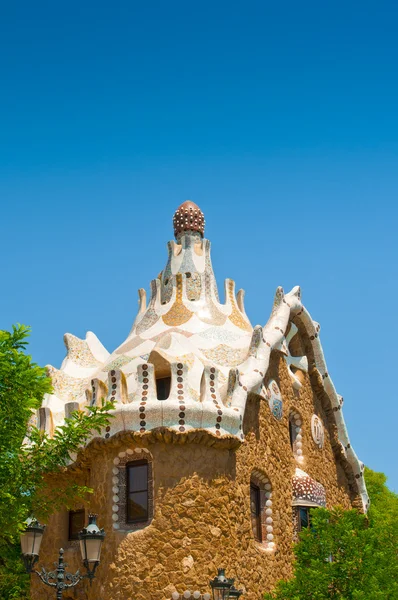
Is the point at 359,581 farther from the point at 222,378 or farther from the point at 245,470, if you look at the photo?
the point at 222,378

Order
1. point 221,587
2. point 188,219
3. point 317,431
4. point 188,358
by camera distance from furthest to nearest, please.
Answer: point 188,219 → point 317,431 → point 188,358 → point 221,587

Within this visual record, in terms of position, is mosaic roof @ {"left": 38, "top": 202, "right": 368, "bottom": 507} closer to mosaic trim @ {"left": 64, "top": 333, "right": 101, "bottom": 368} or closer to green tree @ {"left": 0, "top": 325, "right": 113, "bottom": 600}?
mosaic trim @ {"left": 64, "top": 333, "right": 101, "bottom": 368}

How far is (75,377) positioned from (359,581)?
23.6 ft

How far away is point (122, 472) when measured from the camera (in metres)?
14.0

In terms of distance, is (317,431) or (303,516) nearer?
(303,516)

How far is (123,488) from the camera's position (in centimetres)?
1385

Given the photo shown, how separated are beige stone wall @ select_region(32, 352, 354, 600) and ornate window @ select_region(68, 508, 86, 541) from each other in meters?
0.14

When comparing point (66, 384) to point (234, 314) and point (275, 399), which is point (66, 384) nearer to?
point (234, 314)

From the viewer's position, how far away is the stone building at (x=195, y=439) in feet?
43.7

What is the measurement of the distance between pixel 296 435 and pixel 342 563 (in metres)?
5.04

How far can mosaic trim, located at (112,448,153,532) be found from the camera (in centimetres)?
1355

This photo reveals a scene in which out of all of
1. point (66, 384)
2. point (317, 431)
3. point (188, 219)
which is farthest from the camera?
point (188, 219)

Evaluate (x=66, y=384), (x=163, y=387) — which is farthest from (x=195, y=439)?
(x=66, y=384)

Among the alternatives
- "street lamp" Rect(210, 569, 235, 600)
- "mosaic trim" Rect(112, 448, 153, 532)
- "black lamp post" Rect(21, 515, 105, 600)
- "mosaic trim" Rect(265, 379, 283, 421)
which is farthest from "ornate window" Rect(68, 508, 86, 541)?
"black lamp post" Rect(21, 515, 105, 600)
